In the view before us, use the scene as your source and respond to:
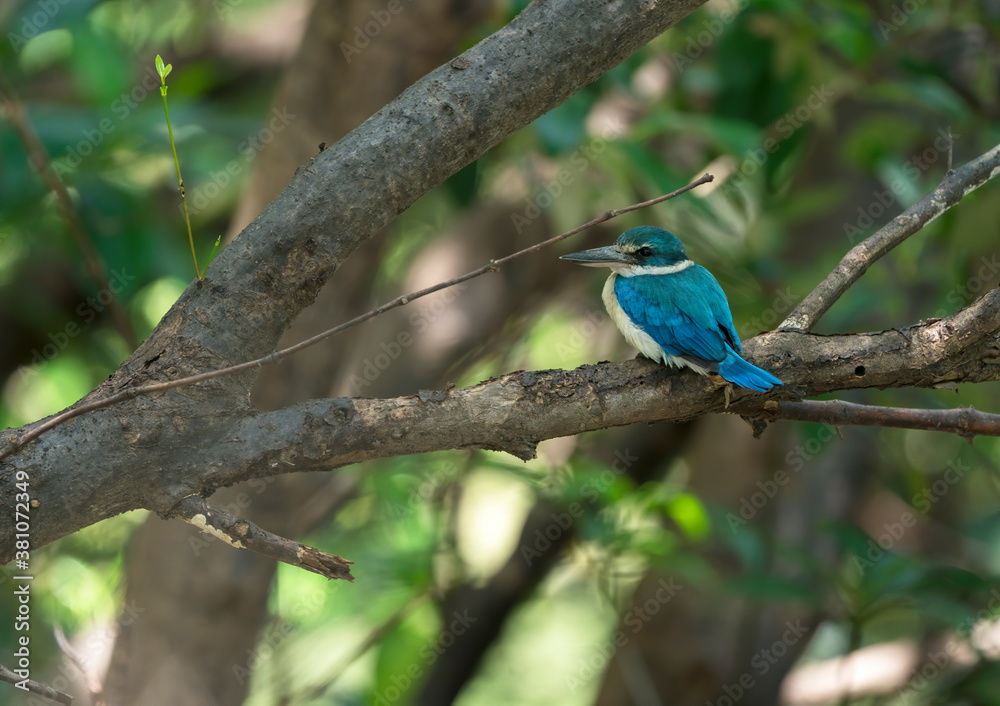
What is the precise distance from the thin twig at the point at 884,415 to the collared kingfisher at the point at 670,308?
0.34 feet

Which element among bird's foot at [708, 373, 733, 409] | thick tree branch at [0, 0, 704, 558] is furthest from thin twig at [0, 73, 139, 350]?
bird's foot at [708, 373, 733, 409]

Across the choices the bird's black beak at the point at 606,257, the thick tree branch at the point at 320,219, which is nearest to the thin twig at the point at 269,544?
the thick tree branch at the point at 320,219

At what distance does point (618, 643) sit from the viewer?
13.7 ft

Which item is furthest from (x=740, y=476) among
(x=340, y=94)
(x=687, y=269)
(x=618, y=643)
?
(x=340, y=94)

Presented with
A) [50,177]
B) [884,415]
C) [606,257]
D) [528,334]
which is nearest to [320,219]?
[884,415]

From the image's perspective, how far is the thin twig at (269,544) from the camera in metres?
1.41

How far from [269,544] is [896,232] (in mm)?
1548

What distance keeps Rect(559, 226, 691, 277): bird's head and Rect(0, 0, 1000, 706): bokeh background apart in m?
0.22

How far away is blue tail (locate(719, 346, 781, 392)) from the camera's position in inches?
71.0

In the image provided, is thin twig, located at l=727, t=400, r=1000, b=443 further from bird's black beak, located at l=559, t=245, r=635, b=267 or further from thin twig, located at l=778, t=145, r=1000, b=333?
bird's black beak, located at l=559, t=245, r=635, b=267

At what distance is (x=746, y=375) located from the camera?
5.99 feet

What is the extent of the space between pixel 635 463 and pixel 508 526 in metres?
1.33

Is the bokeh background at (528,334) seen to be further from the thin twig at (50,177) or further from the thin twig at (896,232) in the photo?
the thin twig at (896,232)

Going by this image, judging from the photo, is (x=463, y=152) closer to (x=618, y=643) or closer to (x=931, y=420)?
(x=931, y=420)
